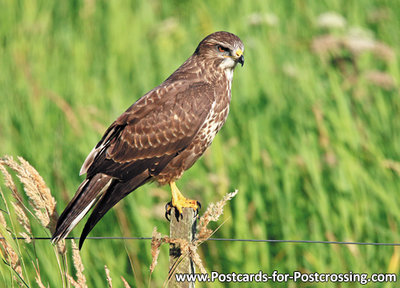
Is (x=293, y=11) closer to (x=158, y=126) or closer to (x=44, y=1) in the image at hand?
(x=44, y=1)

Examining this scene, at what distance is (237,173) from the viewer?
472 cm

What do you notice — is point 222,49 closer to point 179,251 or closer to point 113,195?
point 113,195

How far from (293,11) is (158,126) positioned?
399cm

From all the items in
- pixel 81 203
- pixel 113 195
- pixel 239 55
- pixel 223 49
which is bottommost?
pixel 81 203

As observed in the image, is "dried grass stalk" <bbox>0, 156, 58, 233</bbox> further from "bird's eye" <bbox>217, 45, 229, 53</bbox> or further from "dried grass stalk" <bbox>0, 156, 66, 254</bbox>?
"bird's eye" <bbox>217, 45, 229, 53</bbox>

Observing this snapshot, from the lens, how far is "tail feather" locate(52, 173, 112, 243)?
282cm

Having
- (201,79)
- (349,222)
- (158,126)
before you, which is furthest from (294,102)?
(158,126)

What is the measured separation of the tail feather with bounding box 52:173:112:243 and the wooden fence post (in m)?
0.52

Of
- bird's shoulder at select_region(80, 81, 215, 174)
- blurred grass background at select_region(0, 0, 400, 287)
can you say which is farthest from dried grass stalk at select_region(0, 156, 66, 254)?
bird's shoulder at select_region(80, 81, 215, 174)

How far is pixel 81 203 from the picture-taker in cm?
303

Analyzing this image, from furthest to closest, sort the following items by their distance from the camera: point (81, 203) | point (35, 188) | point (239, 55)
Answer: point (239, 55) → point (81, 203) → point (35, 188)

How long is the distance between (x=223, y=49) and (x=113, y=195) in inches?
48.6

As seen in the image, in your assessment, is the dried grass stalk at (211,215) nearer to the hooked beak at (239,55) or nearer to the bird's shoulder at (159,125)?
the bird's shoulder at (159,125)

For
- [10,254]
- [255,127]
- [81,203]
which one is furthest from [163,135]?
A: [255,127]
